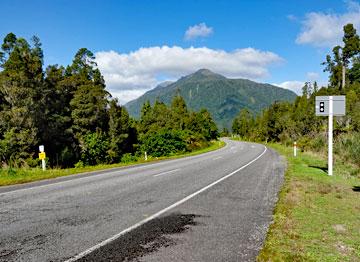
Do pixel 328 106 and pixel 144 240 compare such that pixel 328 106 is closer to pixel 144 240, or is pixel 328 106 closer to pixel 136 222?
pixel 136 222

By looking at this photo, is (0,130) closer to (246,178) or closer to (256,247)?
(246,178)

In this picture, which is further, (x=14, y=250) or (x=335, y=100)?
(x=335, y=100)

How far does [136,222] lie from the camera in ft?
21.1

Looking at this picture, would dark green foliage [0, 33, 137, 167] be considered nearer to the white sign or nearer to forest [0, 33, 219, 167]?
forest [0, 33, 219, 167]

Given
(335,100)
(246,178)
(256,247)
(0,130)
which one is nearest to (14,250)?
(256,247)

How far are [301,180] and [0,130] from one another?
86.3ft

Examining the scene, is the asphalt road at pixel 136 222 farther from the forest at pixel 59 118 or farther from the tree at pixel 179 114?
the tree at pixel 179 114

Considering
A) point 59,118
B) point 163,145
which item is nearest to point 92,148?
point 59,118

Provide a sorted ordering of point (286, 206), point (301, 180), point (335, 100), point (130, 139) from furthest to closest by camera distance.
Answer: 1. point (130, 139)
2. point (335, 100)
3. point (301, 180)
4. point (286, 206)

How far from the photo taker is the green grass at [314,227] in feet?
15.4

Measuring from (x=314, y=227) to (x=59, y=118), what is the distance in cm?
3435

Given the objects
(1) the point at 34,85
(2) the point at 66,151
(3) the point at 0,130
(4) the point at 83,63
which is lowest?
(2) the point at 66,151

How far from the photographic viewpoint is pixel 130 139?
179ft

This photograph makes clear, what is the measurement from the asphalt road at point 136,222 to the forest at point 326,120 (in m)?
17.1
